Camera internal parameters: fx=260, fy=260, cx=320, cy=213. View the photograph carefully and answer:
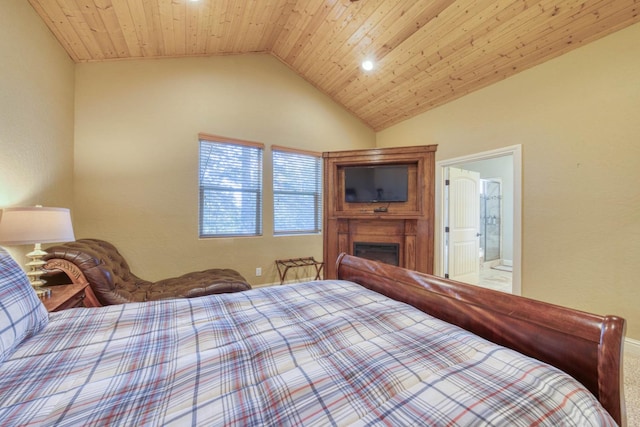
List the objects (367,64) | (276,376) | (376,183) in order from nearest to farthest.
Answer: (276,376), (367,64), (376,183)

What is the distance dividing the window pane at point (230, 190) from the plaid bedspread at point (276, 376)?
247 centimetres

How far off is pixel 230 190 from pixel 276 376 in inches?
129

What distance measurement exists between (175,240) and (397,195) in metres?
2.99

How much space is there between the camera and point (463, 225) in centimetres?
407

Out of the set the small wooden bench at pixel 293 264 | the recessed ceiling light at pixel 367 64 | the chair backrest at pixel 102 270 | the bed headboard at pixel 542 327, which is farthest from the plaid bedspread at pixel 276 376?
the recessed ceiling light at pixel 367 64

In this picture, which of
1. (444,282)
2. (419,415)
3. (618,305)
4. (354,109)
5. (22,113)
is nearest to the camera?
(419,415)

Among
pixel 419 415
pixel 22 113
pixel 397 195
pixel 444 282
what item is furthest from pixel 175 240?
pixel 419 415

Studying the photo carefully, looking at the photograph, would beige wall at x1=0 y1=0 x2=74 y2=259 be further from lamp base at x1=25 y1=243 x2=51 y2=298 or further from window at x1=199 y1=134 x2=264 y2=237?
window at x1=199 y1=134 x2=264 y2=237

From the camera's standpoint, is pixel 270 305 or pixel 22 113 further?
pixel 22 113

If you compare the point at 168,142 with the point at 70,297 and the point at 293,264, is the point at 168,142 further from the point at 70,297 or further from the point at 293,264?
the point at 293,264

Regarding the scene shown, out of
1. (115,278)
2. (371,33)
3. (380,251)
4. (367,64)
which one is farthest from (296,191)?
(115,278)

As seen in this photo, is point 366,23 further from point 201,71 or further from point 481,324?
point 481,324

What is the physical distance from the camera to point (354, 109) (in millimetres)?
4602

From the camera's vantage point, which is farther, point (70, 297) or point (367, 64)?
point (367, 64)
